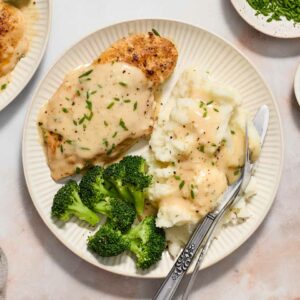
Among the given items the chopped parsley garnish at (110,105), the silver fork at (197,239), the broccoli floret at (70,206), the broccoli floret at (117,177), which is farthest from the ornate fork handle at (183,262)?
the chopped parsley garnish at (110,105)

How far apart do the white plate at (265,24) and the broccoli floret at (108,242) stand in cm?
198

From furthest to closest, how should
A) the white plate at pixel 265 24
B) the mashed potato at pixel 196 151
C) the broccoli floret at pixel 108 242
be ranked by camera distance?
the white plate at pixel 265 24 → the broccoli floret at pixel 108 242 → the mashed potato at pixel 196 151

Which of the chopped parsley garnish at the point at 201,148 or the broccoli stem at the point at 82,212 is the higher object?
the chopped parsley garnish at the point at 201,148

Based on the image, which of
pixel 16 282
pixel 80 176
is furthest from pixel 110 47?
pixel 16 282

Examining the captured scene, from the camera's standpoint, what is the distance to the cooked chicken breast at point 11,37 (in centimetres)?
414

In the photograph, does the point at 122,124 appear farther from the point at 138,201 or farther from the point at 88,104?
the point at 138,201

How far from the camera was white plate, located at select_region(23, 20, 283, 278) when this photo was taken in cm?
408

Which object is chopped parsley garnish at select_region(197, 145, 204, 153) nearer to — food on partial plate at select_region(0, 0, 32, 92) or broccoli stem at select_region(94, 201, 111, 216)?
broccoli stem at select_region(94, 201, 111, 216)

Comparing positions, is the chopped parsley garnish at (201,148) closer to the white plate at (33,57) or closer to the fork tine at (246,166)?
the fork tine at (246,166)

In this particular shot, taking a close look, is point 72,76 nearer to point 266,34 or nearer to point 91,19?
point 91,19

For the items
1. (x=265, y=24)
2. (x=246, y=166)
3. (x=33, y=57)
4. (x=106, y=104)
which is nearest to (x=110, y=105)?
(x=106, y=104)

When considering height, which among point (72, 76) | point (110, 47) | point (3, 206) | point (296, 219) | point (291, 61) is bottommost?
point (3, 206)

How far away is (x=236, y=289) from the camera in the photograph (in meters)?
4.45

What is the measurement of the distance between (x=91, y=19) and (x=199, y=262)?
84.5 inches
